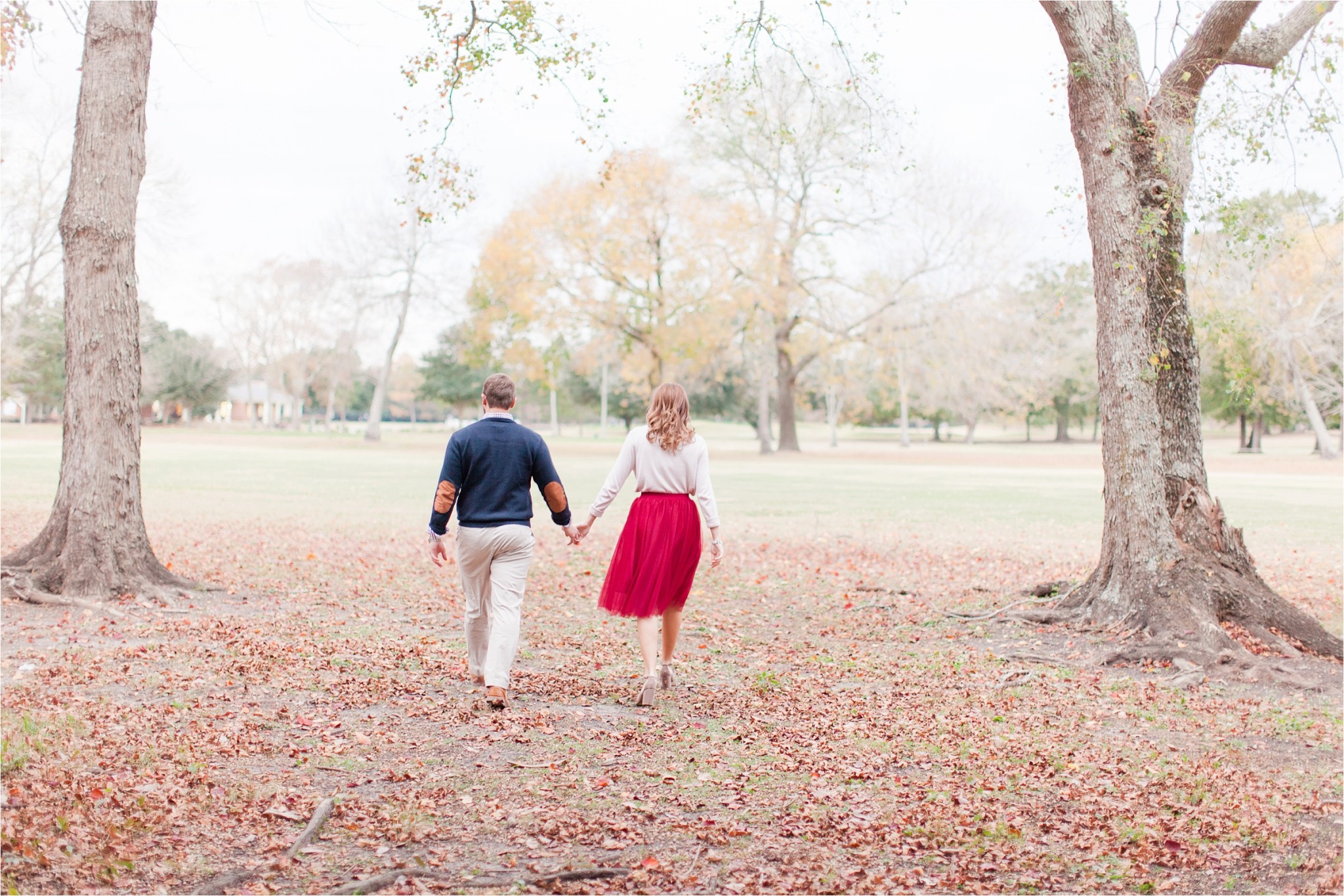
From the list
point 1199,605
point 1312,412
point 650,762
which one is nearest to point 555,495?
point 650,762

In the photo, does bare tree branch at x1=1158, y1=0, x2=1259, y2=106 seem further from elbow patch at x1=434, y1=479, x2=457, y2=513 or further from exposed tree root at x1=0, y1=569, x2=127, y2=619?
exposed tree root at x1=0, y1=569, x2=127, y2=619

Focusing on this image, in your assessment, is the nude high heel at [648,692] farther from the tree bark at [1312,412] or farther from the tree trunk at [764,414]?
the tree bark at [1312,412]

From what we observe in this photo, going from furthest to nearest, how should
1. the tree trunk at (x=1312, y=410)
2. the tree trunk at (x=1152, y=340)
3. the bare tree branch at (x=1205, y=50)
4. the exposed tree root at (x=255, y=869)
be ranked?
the tree trunk at (x=1312, y=410) < the tree trunk at (x=1152, y=340) < the bare tree branch at (x=1205, y=50) < the exposed tree root at (x=255, y=869)

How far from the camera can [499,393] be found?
6.12 m

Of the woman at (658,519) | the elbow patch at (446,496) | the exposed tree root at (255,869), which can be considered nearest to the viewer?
the exposed tree root at (255,869)

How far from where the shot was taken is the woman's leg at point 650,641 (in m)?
6.42

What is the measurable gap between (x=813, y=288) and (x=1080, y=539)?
92.9ft

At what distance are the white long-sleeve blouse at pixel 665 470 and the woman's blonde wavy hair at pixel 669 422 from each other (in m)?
0.04

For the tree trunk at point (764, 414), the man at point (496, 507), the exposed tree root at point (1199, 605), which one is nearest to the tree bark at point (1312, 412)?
the tree trunk at point (764, 414)

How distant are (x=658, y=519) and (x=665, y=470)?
0.30m

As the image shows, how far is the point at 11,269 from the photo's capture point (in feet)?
150

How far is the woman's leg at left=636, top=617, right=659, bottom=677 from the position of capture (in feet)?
21.1

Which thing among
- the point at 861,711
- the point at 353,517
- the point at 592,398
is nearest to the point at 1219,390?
the point at 592,398

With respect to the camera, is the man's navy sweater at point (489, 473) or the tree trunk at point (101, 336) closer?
the man's navy sweater at point (489, 473)
